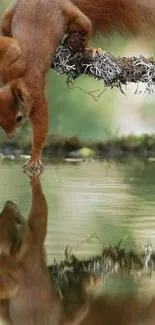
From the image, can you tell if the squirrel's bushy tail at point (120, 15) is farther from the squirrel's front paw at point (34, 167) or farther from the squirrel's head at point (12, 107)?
the squirrel's front paw at point (34, 167)

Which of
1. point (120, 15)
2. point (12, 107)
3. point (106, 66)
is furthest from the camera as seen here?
point (120, 15)

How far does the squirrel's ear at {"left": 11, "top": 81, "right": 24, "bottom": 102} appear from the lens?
3.79 meters

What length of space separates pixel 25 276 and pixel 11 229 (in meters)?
0.73

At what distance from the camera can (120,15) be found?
4270 millimetres

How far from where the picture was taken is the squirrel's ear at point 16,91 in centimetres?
379

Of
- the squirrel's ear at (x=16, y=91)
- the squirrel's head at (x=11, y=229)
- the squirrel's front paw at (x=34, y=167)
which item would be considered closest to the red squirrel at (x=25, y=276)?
the squirrel's head at (x=11, y=229)

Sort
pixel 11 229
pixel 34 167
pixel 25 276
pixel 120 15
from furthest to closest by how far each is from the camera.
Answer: pixel 34 167, pixel 120 15, pixel 11 229, pixel 25 276

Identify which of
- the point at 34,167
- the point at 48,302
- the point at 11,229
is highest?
the point at 34,167

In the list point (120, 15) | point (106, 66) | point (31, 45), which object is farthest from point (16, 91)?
point (120, 15)

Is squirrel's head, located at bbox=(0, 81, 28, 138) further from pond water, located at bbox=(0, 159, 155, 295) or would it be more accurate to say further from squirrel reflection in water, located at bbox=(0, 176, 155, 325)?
squirrel reflection in water, located at bbox=(0, 176, 155, 325)

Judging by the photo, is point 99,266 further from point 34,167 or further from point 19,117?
point 34,167

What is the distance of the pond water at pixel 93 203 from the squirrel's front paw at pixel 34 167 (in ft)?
0.17

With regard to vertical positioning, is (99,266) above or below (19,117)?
below

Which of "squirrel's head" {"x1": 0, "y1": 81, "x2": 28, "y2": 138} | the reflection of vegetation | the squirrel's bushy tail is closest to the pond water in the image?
the reflection of vegetation
